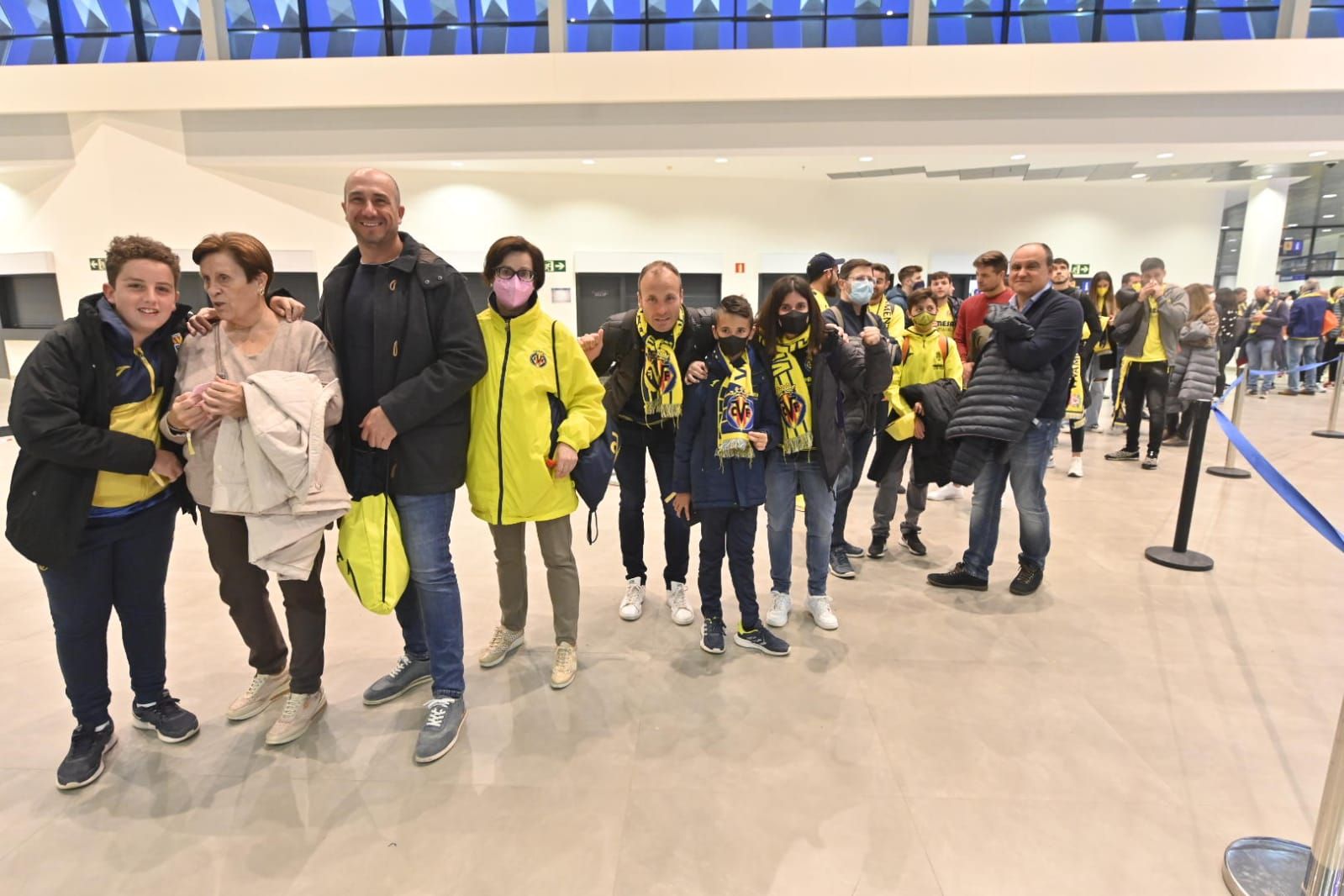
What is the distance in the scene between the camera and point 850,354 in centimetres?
289

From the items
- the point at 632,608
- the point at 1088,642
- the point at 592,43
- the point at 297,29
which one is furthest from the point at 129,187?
the point at 1088,642

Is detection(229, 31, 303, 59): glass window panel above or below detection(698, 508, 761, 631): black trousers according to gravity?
above

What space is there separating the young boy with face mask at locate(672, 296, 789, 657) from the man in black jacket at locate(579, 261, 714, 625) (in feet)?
0.40

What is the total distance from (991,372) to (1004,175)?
32.2ft

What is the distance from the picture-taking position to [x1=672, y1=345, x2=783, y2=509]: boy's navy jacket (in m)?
2.76

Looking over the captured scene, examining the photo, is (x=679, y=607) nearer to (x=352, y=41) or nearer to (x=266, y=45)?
(x=352, y=41)

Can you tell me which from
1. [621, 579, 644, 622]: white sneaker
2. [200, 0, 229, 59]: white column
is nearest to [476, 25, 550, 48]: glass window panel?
[200, 0, 229, 59]: white column

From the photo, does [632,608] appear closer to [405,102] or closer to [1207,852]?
[1207,852]

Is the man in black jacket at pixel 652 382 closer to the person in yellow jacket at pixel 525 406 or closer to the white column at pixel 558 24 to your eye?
the person in yellow jacket at pixel 525 406

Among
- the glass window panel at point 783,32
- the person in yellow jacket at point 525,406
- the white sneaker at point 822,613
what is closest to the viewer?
the person in yellow jacket at point 525,406

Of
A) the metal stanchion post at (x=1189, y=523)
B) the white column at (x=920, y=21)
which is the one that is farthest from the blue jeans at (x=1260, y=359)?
the metal stanchion post at (x=1189, y=523)

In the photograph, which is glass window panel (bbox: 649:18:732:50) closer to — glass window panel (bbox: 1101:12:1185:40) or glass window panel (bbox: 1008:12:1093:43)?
glass window panel (bbox: 1008:12:1093:43)

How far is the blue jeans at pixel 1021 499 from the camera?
3.38m

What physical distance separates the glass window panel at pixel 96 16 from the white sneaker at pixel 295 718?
13.0m
